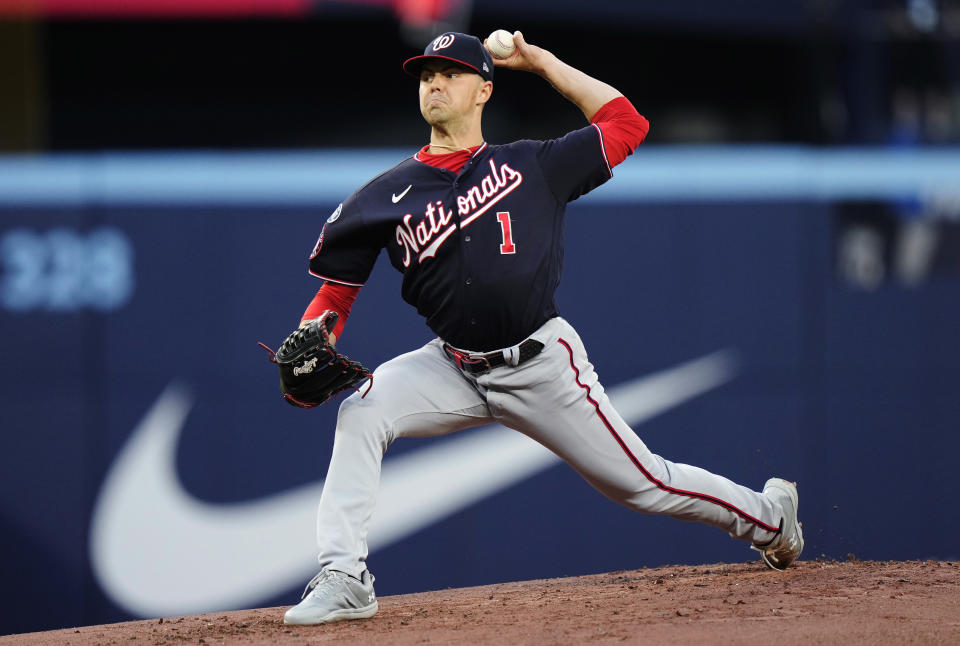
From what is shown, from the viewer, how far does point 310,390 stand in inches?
124

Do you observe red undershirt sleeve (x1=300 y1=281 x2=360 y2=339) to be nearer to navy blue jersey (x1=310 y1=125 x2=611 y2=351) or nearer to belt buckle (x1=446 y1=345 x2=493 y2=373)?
navy blue jersey (x1=310 y1=125 x2=611 y2=351)

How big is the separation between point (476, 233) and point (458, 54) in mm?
528

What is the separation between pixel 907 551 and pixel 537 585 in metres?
2.42

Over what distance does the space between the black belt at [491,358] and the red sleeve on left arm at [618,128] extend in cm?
59

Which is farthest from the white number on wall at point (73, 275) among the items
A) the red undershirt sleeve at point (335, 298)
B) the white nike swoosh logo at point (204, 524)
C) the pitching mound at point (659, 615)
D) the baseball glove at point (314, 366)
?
the baseball glove at point (314, 366)

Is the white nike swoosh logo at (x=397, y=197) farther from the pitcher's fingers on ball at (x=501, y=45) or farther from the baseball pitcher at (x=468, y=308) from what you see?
the pitcher's fingers on ball at (x=501, y=45)

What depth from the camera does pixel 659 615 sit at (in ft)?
10.1

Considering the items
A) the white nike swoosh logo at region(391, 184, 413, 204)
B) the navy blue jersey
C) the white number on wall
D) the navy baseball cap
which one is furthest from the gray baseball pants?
the white number on wall

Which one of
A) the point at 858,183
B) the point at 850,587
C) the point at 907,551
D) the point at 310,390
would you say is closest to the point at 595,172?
the point at 310,390

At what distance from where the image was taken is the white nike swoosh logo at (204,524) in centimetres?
543

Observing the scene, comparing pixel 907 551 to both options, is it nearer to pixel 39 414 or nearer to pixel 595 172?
pixel 595 172

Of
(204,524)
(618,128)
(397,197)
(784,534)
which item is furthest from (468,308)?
(204,524)

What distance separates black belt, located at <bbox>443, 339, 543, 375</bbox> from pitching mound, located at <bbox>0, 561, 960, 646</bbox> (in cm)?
71

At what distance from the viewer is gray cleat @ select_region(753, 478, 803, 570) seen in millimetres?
3584
